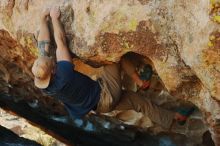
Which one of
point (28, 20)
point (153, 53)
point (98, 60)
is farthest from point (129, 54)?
point (28, 20)

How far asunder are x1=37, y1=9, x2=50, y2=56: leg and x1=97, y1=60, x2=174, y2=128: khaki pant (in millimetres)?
775

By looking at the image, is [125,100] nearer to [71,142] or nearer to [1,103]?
[71,142]

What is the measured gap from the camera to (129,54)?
555cm

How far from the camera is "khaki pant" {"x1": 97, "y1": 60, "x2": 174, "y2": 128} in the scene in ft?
18.4

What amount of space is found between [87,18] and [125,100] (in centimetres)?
131

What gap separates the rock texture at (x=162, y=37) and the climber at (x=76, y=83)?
0.66 ft

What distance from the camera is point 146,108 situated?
604 centimetres

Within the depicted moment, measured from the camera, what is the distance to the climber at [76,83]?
A: 512 cm

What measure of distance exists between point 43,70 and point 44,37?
1.87 ft

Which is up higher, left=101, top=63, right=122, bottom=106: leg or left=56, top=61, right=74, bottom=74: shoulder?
left=56, top=61, right=74, bottom=74: shoulder

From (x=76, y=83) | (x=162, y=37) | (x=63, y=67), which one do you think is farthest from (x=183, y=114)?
(x=63, y=67)

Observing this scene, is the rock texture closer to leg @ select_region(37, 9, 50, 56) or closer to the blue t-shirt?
leg @ select_region(37, 9, 50, 56)

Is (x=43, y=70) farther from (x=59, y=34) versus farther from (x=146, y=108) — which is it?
(x=146, y=108)

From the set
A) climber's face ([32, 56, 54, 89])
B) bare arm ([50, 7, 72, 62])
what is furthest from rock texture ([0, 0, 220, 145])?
climber's face ([32, 56, 54, 89])
